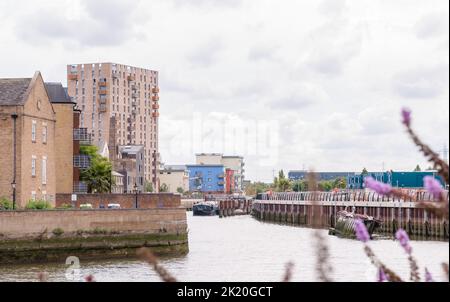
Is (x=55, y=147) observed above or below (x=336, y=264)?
above

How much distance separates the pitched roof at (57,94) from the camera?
3115 inches

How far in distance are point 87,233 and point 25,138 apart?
35.8ft

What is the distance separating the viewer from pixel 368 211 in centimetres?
10956

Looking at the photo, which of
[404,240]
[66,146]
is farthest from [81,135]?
[404,240]

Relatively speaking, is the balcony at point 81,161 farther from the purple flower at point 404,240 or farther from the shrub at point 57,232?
the purple flower at point 404,240

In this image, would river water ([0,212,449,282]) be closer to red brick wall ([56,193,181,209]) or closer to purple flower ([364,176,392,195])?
red brick wall ([56,193,181,209])

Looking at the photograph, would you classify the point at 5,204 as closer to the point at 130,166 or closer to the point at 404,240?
the point at 404,240

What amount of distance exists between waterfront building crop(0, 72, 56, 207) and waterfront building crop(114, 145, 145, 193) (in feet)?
266

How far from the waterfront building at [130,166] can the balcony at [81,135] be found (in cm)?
5760
